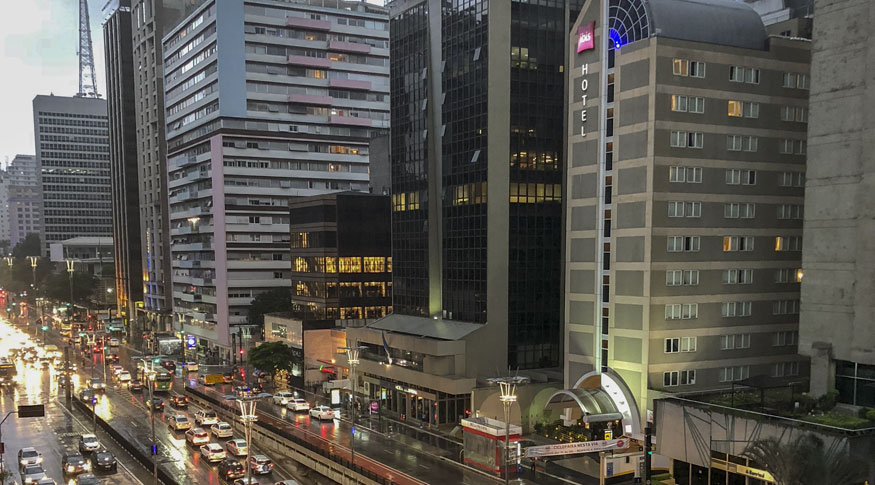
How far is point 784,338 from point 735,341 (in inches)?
251

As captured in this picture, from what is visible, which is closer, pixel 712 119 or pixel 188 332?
pixel 712 119

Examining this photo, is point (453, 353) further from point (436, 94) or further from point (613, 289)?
point (436, 94)

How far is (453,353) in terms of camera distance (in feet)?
219

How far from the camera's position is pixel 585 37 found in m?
59.5

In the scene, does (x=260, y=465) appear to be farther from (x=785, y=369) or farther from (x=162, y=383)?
(x=785, y=369)

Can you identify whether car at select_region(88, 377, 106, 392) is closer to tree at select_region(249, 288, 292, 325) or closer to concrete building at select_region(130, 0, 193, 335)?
tree at select_region(249, 288, 292, 325)

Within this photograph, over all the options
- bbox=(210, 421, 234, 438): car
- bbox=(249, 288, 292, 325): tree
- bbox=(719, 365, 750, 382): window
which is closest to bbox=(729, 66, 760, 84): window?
bbox=(719, 365, 750, 382): window

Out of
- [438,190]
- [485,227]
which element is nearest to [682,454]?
[485,227]

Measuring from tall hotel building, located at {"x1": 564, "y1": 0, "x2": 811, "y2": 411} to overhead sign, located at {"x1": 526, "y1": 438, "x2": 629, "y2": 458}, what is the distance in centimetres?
→ 595

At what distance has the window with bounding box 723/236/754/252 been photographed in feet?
188

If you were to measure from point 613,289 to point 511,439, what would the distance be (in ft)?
53.5

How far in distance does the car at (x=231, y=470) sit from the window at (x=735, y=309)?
41.3 metres

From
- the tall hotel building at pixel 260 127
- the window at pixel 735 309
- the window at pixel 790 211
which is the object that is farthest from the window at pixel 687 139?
the tall hotel building at pixel 260 127

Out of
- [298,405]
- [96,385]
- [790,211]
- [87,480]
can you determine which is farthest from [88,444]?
[790,211]
